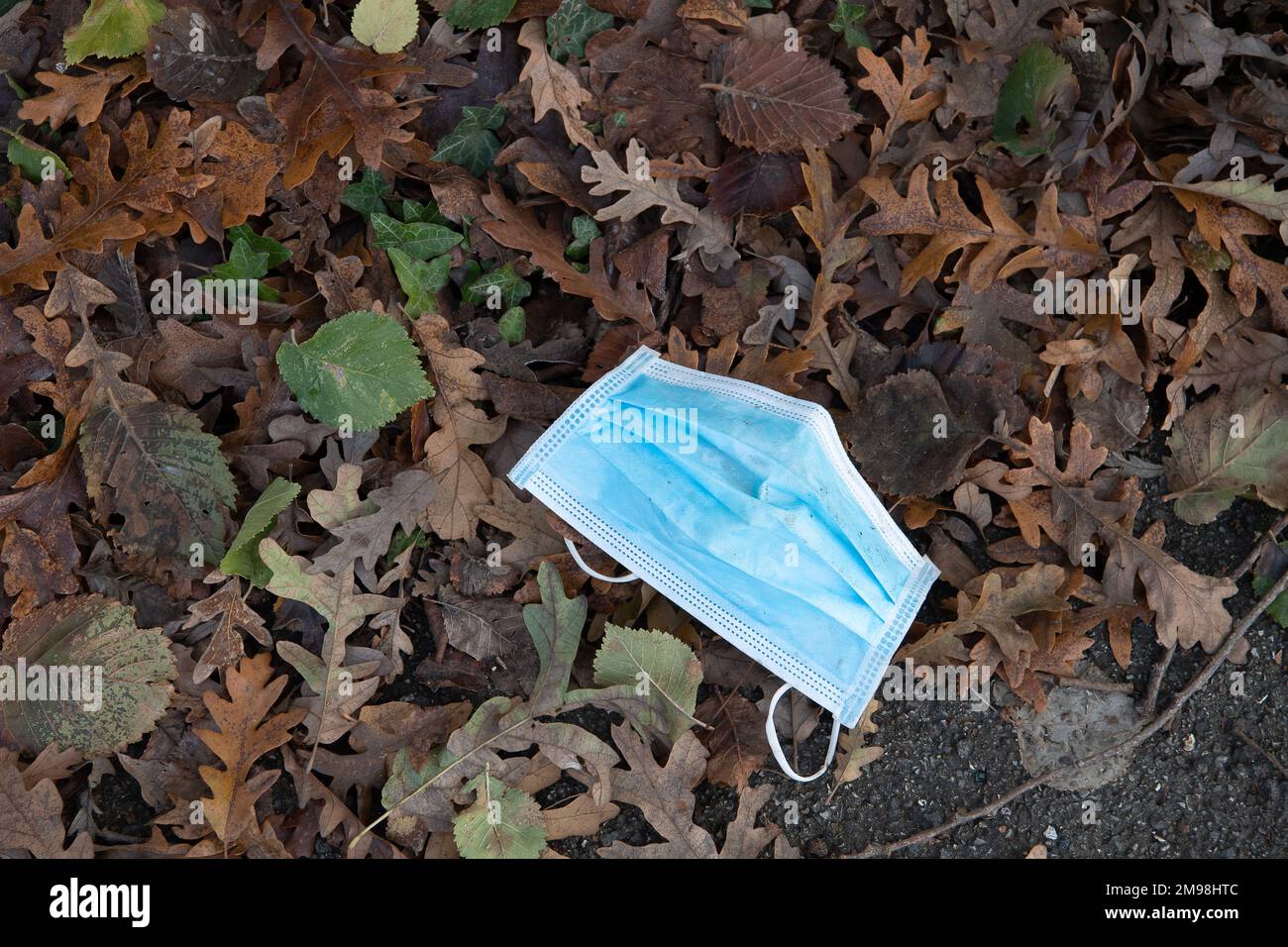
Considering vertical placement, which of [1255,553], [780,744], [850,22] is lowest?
[780,744]

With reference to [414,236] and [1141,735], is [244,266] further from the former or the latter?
[1141,735]

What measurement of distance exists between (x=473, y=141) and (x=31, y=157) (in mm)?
979

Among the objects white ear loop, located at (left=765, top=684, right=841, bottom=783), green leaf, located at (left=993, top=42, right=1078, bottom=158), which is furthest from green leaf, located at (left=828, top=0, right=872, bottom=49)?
white ear loop, located at (left=765, top=684, right=841, bottom=783)

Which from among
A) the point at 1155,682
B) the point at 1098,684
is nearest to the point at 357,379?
the point at 1098,684

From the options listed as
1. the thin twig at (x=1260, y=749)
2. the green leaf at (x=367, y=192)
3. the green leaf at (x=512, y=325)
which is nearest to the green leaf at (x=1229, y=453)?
the thin twig at (x=1260, y=749)

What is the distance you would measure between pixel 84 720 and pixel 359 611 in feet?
2.02

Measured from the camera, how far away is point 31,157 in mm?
2273

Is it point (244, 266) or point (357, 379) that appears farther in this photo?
point (244, 266)

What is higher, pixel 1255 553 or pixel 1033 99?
pixel 1033 99

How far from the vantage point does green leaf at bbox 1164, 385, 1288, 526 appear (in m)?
2.28

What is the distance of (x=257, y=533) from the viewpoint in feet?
7.00

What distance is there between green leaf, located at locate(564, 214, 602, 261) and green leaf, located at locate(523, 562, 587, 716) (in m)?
0.72

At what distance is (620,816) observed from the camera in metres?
2.22

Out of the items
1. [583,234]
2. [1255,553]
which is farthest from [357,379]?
[1255,553]
